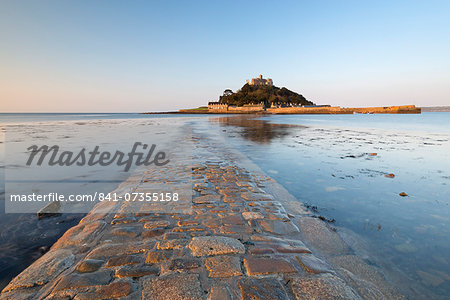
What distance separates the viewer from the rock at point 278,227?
3.71 metres

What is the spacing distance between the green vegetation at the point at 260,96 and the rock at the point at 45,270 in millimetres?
168096

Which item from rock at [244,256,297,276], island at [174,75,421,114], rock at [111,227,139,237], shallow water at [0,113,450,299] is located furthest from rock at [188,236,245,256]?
island at [174,75,421,114]

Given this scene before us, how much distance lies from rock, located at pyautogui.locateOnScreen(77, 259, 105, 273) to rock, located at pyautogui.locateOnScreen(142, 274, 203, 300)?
0.73 meters

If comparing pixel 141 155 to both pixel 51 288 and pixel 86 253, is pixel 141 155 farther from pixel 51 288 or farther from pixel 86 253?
pixel 51 288

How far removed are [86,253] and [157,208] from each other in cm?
166

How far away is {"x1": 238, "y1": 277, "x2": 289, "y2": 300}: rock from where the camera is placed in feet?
7.29

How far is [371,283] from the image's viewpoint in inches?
102

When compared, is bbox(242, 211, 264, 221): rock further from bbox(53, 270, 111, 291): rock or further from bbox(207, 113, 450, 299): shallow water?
bbox(53, 270, 111, 291): rock

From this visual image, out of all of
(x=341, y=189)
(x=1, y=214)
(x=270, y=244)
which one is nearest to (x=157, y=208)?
(x=270, y=244)

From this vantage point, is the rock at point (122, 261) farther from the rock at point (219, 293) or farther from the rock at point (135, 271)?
the rock at point (219, 293)

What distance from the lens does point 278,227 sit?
3838 mm

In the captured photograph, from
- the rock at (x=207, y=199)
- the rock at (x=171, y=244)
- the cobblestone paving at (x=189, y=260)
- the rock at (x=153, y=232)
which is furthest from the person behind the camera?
the rock at (x=207, y=199)

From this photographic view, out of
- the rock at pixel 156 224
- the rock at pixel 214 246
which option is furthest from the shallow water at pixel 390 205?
the rock at pixel 156 224

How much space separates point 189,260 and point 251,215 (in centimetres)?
177
